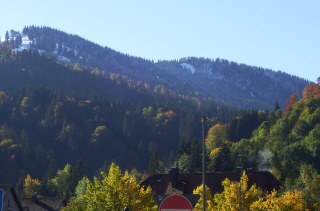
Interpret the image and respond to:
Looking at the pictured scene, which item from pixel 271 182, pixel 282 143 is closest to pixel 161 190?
pixel 271 182

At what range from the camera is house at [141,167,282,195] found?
274 feet

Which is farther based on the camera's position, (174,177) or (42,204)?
(174,177)

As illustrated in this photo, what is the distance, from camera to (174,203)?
70.2 ft

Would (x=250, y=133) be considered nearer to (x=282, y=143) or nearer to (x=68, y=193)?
(x=282, y=143)

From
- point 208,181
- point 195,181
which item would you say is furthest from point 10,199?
point 195,181

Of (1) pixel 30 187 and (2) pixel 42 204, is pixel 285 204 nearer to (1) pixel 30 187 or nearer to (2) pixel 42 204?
(2) pixel 42 204

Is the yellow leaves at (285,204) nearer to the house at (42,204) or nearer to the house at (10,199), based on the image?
the house at (10,199)

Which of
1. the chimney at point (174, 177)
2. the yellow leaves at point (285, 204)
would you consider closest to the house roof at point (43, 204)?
the chimney at point (174, 177)

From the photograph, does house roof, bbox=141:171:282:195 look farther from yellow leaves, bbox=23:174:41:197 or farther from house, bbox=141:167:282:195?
yellow leaves, bbox=23:174:41:197

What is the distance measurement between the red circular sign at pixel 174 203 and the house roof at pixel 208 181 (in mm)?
61894

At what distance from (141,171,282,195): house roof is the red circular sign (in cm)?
6189

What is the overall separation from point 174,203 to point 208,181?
66324 mm

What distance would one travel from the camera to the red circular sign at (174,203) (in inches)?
838

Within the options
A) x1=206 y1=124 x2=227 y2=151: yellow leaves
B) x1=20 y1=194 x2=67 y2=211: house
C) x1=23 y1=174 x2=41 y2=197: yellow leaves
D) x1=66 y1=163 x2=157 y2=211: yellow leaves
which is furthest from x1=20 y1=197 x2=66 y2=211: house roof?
x1=206 y1=124 x2=227 y2=151: yellow leaves
